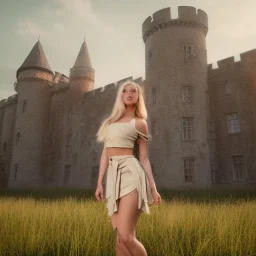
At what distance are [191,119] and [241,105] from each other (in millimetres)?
3592

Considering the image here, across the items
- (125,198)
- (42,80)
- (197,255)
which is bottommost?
(197,255)

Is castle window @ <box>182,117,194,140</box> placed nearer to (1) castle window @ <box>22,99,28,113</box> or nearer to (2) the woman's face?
(2) the woman's face

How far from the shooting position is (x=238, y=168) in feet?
54.5

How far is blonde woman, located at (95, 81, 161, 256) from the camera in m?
2.22

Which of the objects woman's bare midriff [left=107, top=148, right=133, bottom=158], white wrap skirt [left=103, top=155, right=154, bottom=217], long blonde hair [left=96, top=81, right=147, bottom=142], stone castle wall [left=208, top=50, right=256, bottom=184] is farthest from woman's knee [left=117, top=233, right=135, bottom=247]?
stone castle wall [left=208, top=50, right=256, bottom=184]

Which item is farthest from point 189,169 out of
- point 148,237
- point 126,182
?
point 126,182

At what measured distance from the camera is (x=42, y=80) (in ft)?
85.1

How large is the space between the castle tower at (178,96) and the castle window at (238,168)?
1911 mm

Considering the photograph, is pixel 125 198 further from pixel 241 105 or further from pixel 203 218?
pixel 241 105

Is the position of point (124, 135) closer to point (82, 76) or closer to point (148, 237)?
point (148, 237)

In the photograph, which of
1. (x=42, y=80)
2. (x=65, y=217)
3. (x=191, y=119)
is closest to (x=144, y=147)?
(x=65, y=217)

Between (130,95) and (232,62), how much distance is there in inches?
689

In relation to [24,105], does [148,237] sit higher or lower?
lower

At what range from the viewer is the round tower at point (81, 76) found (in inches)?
1035
